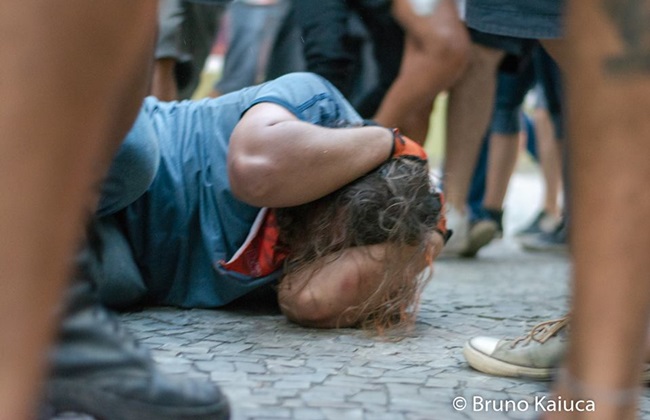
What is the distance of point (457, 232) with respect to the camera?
3684mm

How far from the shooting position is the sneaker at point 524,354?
1877mm

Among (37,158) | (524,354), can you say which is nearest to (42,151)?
(37,158)

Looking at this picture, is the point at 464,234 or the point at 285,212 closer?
the point at 285,212

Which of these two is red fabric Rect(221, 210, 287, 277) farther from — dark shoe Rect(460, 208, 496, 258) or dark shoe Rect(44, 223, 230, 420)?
dark shoe Rect(460, 208, 496, 258)

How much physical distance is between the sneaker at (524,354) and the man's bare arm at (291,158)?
19.5 inches

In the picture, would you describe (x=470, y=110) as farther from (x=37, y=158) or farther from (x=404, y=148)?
(x=37, y=158)

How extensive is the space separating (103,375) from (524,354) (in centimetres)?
93

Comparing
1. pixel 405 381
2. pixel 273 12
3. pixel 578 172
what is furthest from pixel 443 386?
pixel 273 12

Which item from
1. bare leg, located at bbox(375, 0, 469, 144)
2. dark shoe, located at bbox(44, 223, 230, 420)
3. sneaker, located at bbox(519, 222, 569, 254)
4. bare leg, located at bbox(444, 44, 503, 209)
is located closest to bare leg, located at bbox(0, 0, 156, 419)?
dark shoe, located at bbox(44, 223, 230, 420)

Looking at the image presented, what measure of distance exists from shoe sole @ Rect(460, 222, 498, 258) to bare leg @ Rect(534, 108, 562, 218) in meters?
1.43

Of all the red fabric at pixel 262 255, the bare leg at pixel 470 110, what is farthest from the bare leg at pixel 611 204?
the bare leg at pixel 470 110

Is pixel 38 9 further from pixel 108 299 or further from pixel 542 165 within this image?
pixel 542 165

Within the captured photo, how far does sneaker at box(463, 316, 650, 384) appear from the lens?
1876 mm

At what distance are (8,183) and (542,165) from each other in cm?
471
